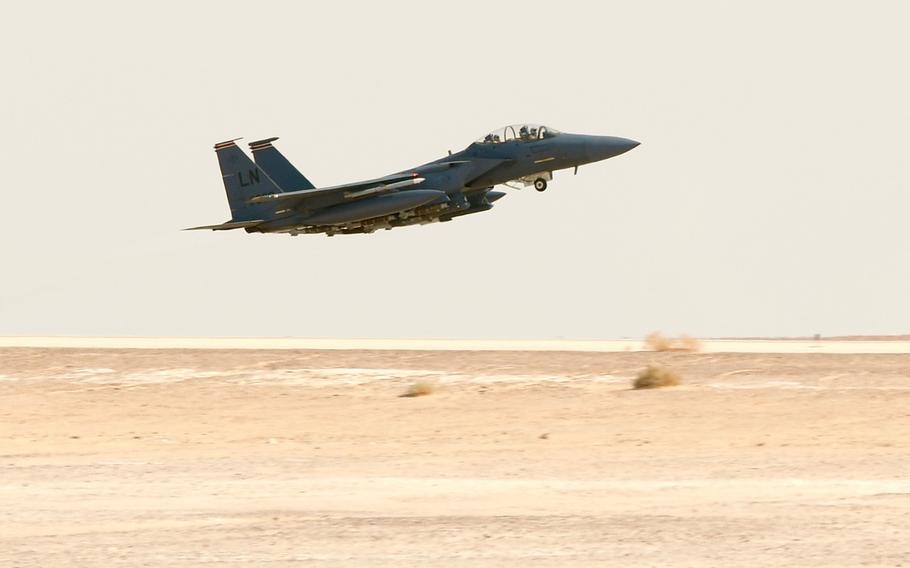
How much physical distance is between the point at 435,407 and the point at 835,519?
14.4m

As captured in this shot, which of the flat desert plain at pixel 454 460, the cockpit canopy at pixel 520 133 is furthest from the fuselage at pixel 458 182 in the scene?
the flat desert plain at pixel 454 460

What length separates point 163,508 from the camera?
1576 cm

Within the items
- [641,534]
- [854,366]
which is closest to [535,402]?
[854,366]

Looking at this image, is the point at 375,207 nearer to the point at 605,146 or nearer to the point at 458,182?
the point at 458,182

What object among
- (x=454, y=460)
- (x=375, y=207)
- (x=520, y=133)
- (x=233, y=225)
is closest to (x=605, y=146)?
(x=520, y=133)

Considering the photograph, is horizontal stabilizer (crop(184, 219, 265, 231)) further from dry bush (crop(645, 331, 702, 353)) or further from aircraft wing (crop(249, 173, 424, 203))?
dry bush (crop(645, 331, 702, 353))

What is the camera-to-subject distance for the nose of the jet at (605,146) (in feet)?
132

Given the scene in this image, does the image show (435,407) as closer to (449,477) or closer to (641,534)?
(449,477)

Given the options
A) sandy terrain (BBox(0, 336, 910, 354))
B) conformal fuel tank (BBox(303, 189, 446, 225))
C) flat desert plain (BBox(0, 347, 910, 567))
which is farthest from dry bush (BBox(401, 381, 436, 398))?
conformal fuel tank (BBox(303, 189, 446, 225))

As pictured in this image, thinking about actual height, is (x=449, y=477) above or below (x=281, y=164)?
below

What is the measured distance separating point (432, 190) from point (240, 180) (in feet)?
25.2

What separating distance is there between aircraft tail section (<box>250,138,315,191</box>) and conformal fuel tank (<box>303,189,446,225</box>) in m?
3.82

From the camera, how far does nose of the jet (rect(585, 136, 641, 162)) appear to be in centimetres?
4012

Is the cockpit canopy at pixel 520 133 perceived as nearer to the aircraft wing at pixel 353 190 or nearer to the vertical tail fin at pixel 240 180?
the aircraft wing at pixel 353 190
